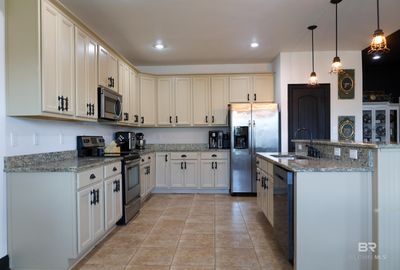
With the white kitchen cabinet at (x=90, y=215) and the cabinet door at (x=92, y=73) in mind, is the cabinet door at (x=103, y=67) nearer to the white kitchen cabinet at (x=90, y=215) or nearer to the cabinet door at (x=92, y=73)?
the cabinet door at (x=92, y=73)

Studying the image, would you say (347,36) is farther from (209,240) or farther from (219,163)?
(209,240)

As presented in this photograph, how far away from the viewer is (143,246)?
120 inches

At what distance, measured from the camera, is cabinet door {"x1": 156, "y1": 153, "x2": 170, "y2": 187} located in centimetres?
565

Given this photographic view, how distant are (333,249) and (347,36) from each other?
3.56 metres

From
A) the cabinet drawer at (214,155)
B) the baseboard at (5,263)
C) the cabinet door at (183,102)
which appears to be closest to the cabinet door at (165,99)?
the cabinet door at (183,102)

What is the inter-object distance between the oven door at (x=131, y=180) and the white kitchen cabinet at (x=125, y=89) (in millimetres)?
908

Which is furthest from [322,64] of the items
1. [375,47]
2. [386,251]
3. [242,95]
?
[386,251]

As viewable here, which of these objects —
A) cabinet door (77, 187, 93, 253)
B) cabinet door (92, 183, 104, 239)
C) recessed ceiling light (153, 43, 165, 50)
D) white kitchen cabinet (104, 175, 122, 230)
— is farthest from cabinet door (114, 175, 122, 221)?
recessed ceiling light (153, 43, 165, 50)

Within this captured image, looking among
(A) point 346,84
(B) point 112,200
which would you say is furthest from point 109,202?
(A) point 346,84

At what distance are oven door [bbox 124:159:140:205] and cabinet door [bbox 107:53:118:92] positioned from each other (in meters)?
1.18

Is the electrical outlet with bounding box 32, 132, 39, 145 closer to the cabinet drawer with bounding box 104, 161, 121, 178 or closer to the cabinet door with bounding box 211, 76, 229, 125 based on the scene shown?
the cabinet drawer with bounding box 104, 161, 121, 178

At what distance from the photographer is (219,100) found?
5.77 m

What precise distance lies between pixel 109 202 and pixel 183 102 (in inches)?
121

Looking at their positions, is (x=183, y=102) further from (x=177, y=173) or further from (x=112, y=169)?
(x=112, y=169)
